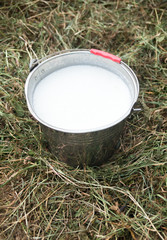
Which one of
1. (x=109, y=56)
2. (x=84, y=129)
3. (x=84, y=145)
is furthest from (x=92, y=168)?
(x=109, y=56)

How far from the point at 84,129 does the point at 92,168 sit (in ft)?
1.22

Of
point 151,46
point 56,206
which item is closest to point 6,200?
point 56,206

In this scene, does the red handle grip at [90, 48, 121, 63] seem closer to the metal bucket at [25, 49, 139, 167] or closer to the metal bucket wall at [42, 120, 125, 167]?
the metal bucket at [25, 49, 139, 167]

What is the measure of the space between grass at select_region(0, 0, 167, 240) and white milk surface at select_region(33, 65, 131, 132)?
0.26 metres

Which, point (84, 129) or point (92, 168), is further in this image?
point (92, 168)

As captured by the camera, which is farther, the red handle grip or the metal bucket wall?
the red handle grip

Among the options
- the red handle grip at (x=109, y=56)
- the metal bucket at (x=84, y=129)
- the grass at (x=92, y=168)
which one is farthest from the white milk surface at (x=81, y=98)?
the grass at (x=92, y=168)

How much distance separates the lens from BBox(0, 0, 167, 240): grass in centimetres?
119

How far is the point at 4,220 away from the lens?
1.22 metres

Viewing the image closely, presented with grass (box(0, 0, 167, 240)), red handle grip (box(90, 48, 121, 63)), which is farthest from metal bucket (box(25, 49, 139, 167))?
→ grass (box(0, 0, 167, 240))

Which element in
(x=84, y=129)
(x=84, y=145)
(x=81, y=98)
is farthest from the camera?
(x=81, y=98)

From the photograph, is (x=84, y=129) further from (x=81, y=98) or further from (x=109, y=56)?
(x=109, y=56)

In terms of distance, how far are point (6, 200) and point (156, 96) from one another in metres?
1.08

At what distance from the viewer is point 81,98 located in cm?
131
